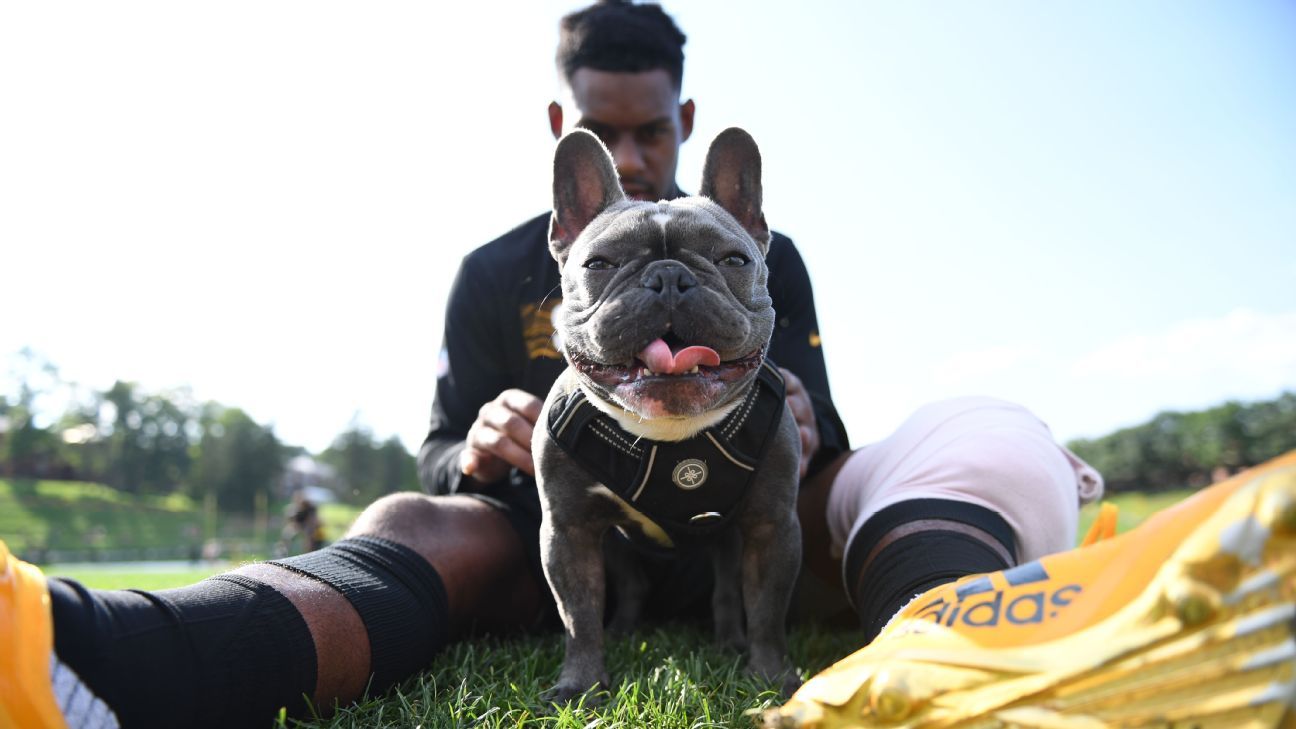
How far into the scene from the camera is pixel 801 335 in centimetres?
358

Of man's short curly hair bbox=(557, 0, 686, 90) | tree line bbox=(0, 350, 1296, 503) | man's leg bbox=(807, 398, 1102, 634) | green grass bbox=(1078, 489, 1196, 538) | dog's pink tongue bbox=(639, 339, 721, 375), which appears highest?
man's short curly hair bbox=(557, 0, 686, 90)

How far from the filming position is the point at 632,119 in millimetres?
3699

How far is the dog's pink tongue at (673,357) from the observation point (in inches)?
79.9

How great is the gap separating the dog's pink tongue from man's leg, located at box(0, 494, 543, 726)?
38.5 inches

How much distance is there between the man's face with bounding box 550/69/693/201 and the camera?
145 inches

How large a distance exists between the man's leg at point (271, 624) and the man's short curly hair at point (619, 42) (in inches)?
83.6

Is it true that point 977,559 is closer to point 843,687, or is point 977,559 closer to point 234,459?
point 843,687

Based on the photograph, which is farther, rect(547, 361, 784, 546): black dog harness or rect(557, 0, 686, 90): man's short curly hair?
rect(557, 0, 686, 90): man's short curly hair

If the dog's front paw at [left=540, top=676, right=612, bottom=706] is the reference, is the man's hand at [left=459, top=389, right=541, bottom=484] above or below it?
above

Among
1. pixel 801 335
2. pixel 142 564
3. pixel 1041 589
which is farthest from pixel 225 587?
pixel 142 564

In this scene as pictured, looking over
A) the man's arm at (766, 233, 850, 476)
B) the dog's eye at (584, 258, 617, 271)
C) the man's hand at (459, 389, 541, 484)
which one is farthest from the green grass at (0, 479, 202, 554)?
the dog's eye at (584, 258, 617, 271)

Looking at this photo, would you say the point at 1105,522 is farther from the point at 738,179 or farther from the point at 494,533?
the point at 494,533

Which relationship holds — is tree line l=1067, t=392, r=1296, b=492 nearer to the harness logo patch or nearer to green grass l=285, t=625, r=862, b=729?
green grass l=285, t=625, r=862, b=729

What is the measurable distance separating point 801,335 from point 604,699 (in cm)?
189
